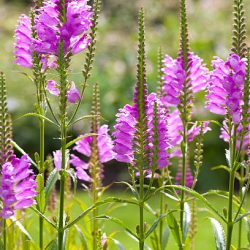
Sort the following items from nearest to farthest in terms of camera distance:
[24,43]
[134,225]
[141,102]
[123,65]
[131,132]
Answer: [141,102], [131,132], [24,43], [134,225], [123,65]

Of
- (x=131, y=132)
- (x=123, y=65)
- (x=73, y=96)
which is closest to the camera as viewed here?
(x=131, y=132)

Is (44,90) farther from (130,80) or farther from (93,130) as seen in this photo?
(130,80)

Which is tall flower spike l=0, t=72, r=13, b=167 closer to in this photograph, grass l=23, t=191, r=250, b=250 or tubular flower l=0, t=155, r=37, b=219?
tubular flower l=0, t=155, r=37, b=219

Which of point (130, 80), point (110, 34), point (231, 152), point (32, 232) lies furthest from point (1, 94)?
point (110, 34)

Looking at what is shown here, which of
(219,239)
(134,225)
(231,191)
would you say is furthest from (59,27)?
(134,225)

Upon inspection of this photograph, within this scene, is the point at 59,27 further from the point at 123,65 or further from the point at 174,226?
the point at 123,65

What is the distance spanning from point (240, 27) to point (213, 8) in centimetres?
1088

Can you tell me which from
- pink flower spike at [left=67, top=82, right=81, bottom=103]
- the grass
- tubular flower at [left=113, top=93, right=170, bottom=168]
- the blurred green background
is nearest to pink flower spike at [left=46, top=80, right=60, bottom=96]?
pink flower spike at [left=67, top=82, right=81, bottom=103]

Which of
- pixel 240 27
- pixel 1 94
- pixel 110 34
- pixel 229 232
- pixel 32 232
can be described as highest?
pixel 110 34

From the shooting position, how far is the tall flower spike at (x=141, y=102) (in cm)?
294

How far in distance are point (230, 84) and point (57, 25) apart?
2.64 feet

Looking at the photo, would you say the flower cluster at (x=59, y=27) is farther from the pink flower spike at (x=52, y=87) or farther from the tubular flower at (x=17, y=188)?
the tubular flower at (x=17, y=188)

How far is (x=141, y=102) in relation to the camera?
10.0 feet

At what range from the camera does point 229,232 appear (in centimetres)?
325
